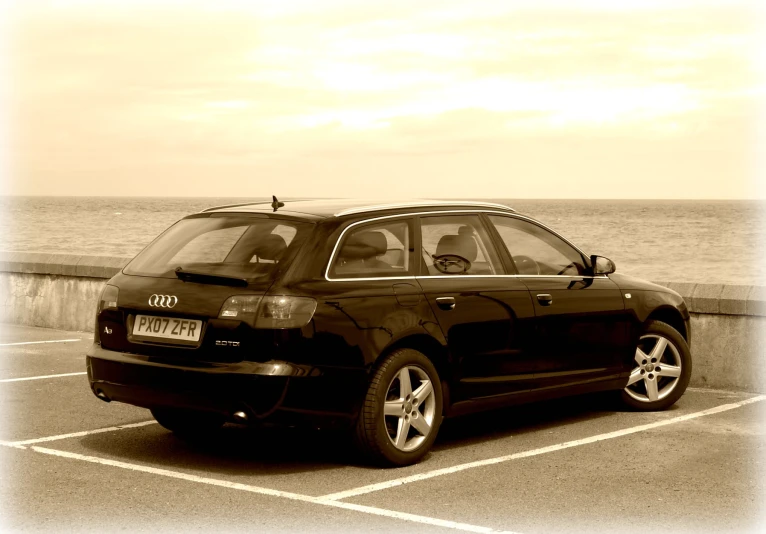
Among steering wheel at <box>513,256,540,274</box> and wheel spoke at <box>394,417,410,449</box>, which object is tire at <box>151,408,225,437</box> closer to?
wheel spoke at <box>394,417,410,449</box>

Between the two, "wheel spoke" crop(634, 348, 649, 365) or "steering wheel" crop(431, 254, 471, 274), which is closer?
"steering wheel" crop(431, 254, 471, 274)

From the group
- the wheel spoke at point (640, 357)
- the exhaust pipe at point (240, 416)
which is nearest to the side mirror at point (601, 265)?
→ the wheel spoke at point (640, 357)

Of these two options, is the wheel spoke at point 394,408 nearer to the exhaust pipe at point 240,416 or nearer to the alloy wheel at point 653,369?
the exhaust pipe at point 240,416

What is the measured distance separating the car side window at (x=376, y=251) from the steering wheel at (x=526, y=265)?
100 cm

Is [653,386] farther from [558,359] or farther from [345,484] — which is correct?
[345,484]

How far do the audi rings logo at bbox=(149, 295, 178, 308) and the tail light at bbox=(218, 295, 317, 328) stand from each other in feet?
1.21

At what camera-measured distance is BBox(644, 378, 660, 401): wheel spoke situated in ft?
29.4

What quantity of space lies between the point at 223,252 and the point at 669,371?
12.0ft

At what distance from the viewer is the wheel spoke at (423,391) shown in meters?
7.05

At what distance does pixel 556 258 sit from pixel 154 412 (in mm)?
3020

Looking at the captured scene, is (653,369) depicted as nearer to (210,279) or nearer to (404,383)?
(404,383)

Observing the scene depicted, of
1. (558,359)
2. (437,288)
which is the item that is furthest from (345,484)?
(558,359)

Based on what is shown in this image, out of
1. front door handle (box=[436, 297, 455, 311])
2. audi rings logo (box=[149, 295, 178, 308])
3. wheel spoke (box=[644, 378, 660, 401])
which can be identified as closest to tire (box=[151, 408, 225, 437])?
audi rings logo (box=[149, 295, 178, 308])

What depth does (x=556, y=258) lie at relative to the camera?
8438 millimetres
